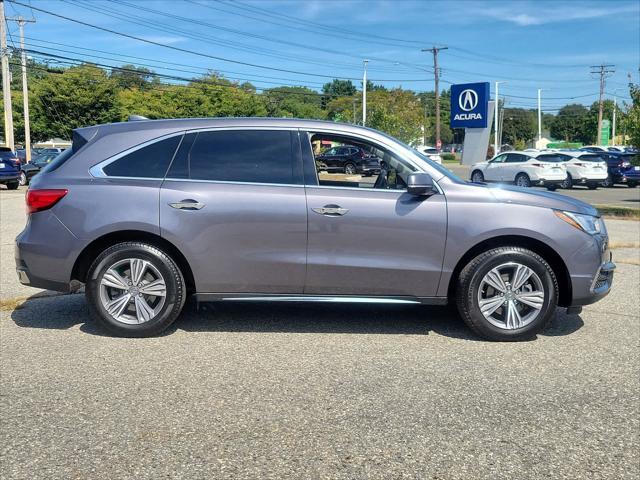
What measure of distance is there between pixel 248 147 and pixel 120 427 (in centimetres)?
259

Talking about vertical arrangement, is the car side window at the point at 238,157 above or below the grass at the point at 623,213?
above

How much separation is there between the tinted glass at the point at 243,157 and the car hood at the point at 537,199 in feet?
5.80

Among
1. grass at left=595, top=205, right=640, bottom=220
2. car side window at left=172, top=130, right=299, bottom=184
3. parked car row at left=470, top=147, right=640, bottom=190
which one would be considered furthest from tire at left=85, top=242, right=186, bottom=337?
parked car row at left=470, top=147, right=640, bottom=190

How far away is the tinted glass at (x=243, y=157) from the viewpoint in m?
5.25

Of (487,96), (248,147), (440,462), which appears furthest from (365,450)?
(487,96)

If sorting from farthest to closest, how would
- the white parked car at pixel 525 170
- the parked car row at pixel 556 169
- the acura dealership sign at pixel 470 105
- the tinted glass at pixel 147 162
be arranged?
the parked car row at pixel 556 169 < the white parked car at pixel 525 170 < the acura dealership sign at pixel 470 105 < the tinted glass at pixel 147 162

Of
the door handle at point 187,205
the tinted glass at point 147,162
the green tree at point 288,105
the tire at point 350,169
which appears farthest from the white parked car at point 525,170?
the green tree at point 288,105

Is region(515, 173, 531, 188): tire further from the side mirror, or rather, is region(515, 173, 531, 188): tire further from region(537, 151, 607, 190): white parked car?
the side mirror

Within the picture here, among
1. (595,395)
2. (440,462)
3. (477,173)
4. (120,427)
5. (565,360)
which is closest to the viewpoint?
(440,462)

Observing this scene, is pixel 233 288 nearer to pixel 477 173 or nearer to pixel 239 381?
pixel 239 381

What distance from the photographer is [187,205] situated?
5129 millimetres

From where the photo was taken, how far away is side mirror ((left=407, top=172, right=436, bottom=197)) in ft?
16.6

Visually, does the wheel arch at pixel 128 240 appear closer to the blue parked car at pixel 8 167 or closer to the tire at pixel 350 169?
the tire at pixel 350 169

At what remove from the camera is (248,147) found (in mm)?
5316
